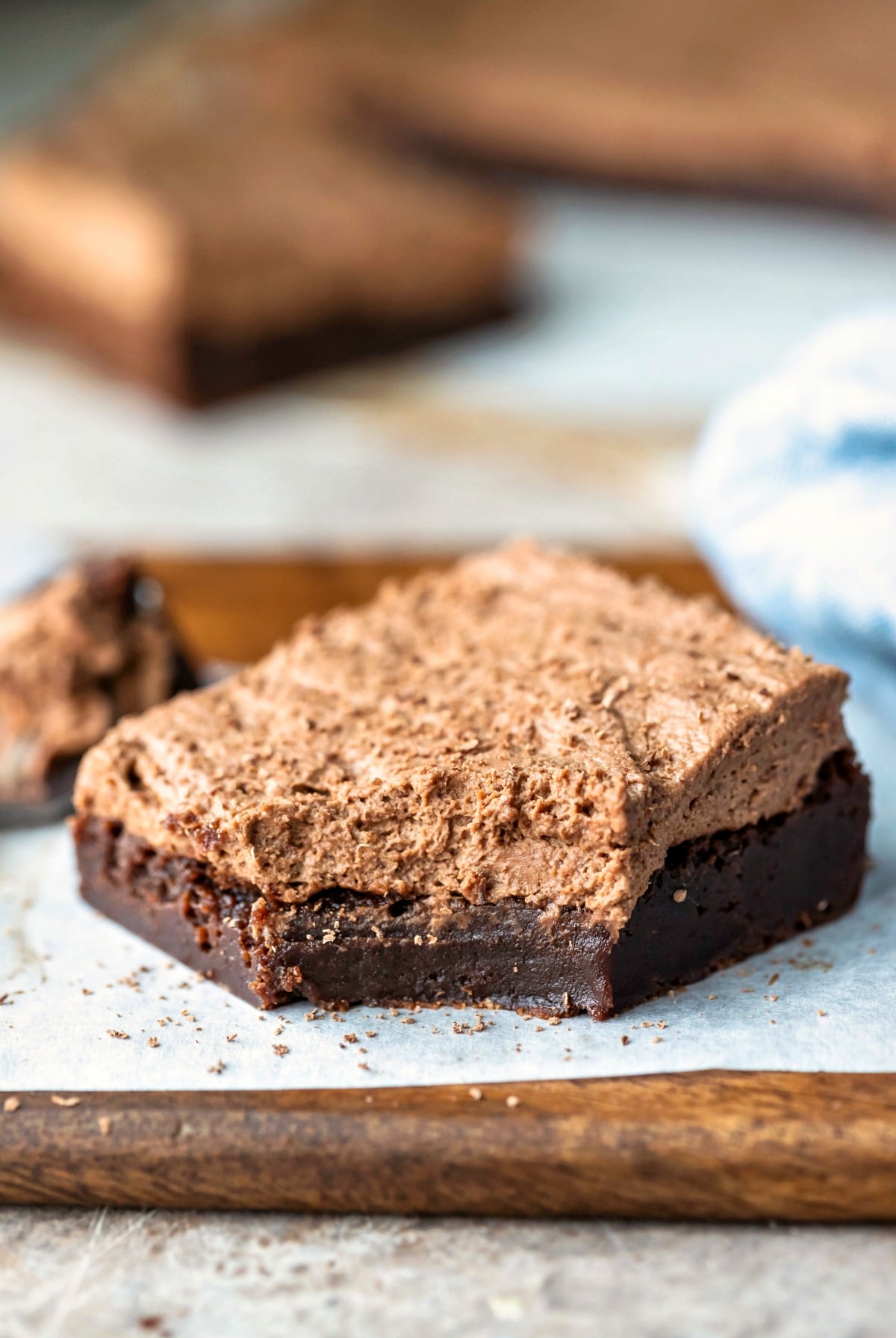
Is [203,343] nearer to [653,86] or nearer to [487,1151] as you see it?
[653,86]

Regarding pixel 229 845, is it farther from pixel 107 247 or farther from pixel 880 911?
pixel 107 247

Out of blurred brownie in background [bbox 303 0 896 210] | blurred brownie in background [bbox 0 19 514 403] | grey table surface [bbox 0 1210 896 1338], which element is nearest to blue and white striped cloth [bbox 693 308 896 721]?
grey table surface [bbox 0 1210 896 1338]

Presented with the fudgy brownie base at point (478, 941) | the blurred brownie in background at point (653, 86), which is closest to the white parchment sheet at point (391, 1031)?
the fudgy brownie base at point (478, 941)

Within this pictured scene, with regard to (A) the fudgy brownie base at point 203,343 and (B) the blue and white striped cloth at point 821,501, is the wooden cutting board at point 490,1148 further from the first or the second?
(A) the fudgy brownie base at point 203,343

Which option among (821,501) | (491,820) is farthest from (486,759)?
(821,501)

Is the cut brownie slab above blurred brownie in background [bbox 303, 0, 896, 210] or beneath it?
beneath

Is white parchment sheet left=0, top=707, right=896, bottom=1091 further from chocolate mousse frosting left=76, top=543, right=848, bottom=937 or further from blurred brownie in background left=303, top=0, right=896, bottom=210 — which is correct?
blurred brownie in background left=303, top=0, right=896, bottom=210

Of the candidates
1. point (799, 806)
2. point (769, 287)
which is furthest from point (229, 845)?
point (769, 287)
